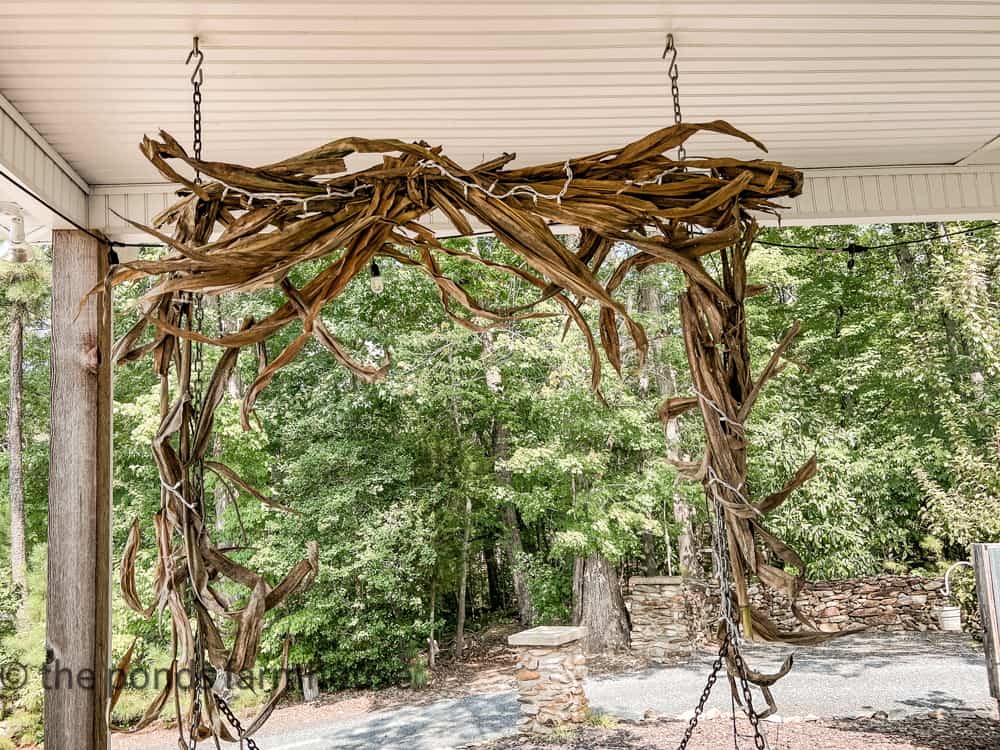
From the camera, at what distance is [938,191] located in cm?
296

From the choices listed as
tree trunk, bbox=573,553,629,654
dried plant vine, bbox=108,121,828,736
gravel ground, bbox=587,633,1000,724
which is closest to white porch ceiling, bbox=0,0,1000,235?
dried plant vine, bbox=108,121,828,736

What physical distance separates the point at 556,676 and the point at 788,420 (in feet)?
11.8

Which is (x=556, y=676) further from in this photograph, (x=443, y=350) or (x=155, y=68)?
(x=155, y=68)

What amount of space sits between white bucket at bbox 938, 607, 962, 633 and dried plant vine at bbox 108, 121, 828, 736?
6.98m

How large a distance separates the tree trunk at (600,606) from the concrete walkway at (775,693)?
64 centimetres

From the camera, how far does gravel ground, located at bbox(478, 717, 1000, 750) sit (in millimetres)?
4707

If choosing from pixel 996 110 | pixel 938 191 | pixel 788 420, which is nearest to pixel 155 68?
pixel 996 110

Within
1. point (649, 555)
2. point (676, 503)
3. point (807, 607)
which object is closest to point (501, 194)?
point (676, 503)

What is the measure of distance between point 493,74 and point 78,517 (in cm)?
181

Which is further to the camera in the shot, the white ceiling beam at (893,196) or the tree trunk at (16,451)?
the tree trunk at (16,451)

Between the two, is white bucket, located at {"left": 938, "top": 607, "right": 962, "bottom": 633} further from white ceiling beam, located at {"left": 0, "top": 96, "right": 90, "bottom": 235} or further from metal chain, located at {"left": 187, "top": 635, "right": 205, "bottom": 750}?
white ceiling beam, located at {"left": 0, "top": 96, "right": 90, "bottom": 235}

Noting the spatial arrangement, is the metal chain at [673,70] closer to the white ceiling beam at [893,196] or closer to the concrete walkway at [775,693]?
the white ceiling beam at [893,196]

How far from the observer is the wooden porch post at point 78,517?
2273 millimetres

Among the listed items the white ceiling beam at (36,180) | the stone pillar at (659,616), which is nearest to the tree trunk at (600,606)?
the stone pillar at (659,616)
